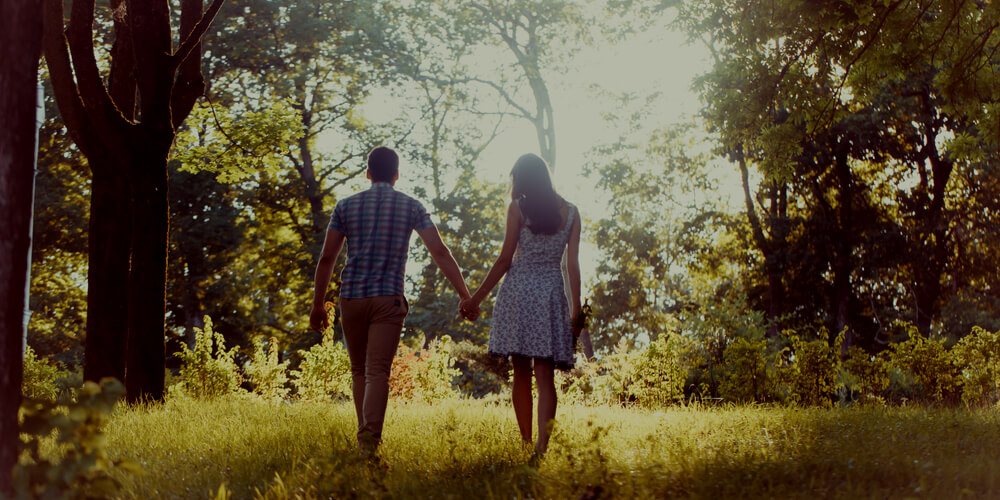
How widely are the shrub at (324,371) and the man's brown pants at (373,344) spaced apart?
7.21 meters

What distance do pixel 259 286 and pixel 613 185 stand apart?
1311cm

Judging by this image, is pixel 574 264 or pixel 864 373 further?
pixel 864 373

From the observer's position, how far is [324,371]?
1416 cm

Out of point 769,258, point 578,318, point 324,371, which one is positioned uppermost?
point 769,258

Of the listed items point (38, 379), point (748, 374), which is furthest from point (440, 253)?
point (38, 379)

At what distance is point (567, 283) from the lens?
286 inches

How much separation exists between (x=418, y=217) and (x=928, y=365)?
384 inches

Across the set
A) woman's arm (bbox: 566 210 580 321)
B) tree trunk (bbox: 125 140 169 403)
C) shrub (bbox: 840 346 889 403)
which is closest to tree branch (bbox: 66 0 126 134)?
tree trunk (bbox: 125 140 169 403)

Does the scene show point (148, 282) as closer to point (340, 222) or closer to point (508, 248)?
point (340, 222)

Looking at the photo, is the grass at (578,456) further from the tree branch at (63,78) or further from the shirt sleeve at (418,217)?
the tree branch at (63,78)

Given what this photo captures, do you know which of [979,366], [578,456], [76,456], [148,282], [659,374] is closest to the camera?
[76,456]

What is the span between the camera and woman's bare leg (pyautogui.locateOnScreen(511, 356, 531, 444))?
6.87 metres

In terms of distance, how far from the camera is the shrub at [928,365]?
→ 13.5m

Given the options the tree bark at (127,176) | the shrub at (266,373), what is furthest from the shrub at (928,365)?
the tree bark at (127,176)
